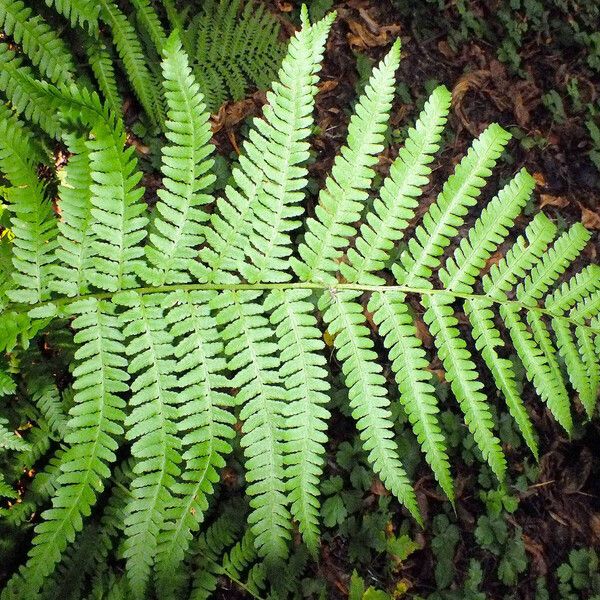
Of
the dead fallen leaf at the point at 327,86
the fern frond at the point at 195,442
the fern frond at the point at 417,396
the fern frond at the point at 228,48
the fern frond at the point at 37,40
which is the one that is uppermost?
the dead fallen leaf at the point at 327,86

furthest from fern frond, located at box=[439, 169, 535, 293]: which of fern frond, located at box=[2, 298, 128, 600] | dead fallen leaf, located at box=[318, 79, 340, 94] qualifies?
dead fallen leaf, located at box=[318, 79, 340, 94]

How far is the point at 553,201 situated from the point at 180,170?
429 centimetres

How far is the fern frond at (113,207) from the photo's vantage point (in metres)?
1.38

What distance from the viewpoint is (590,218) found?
4.88m

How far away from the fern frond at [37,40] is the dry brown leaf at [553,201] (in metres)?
4.07

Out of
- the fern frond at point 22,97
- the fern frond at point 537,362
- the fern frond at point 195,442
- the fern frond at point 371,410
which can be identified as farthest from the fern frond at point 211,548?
the fern frond at point 22,97

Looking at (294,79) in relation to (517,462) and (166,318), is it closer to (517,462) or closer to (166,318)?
(166,318)

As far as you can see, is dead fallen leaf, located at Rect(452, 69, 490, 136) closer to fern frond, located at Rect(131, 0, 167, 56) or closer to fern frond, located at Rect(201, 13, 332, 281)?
fern frond, located at Rect(131, 0, 167, 56)

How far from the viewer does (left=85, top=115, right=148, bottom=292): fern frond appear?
138 centimetres

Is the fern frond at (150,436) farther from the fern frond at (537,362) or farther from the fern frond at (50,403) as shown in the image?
the fern frond at (537,362)

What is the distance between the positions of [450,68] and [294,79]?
396 cm

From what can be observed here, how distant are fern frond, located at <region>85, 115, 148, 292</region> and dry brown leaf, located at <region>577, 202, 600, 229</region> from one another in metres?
4.57

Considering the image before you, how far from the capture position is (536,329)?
1.77 meters

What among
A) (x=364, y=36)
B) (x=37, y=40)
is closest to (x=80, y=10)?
(x=37, y=40)
